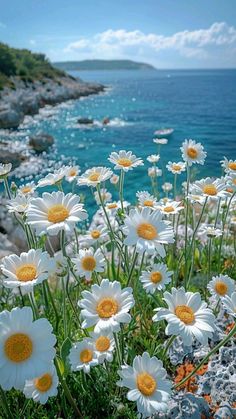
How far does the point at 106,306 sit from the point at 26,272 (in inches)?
13.9

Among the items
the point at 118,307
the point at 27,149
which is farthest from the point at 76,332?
the point at 27,149

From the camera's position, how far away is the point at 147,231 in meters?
1.77

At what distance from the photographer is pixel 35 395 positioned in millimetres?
1650

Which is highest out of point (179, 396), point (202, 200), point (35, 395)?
point (202, 200)

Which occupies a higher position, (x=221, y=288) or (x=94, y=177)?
(x=94, y=177)

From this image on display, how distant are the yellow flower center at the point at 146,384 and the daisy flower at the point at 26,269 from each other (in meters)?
0.53

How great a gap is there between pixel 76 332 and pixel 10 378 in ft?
3.72

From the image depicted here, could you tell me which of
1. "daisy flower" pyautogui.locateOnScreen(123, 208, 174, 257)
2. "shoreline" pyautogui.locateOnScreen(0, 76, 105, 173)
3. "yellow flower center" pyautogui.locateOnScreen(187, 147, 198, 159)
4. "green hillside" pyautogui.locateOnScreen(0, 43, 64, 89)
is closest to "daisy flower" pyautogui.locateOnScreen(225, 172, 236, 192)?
"yellow flower center" pyautogui.locateOnScreen(187, 147, 198, 159)

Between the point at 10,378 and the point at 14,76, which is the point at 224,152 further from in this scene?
the point at 14,76

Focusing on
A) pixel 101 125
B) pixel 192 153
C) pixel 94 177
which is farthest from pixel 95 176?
pixel 101 125

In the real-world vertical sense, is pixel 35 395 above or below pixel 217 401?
above

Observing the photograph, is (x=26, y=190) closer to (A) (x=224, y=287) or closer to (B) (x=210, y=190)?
(B) (x=210, y=190)

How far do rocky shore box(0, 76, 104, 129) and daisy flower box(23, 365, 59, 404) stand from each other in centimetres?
2437

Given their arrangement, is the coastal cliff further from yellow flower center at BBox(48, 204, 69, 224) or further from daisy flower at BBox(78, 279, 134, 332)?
daisy flower at BBox(78, 279, 134, 332)
